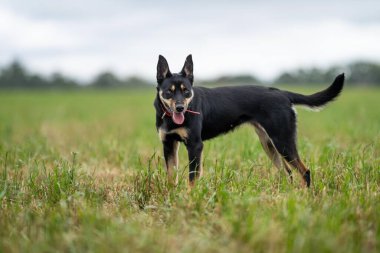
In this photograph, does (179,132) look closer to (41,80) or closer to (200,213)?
(200,213)

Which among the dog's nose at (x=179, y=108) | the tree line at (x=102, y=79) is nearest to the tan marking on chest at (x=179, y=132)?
the dog's nose at (x=179, y=108)

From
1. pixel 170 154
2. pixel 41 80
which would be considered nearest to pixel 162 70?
pixel 170 154

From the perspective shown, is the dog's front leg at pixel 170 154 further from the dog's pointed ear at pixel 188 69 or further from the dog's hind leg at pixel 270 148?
the dog's hind leg at pixel 270 148

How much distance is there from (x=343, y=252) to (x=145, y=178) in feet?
8.49

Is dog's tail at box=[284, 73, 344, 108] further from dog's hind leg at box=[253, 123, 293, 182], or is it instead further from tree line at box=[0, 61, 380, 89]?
tree line at box=[0, 61, 380, 89]

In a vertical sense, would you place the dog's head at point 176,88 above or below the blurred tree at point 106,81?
above

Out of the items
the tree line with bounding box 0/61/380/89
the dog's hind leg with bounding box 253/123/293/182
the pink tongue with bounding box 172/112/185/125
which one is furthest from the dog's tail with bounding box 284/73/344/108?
the tree line with bounding box 0/61/380/89

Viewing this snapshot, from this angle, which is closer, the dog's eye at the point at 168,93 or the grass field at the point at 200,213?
the grass field at the point at 200,213

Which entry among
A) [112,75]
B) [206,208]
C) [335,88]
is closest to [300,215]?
[206,208]

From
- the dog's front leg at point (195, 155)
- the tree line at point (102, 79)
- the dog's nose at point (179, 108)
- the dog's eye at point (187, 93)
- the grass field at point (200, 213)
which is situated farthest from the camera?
the tree line at point (102, 79)

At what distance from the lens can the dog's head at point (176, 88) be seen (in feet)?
17.0

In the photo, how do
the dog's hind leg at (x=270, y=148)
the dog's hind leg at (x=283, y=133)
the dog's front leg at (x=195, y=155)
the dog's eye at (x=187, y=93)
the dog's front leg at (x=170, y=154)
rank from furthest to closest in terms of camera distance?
the dog's hind leg at (x=270, y=148)
the dog's hind leg at (x=283, y=133)
the dog's front leg at (x=170, y=154)
the dog's eye at (x=187, y=93)
the dog's front leg at (x=195, y=155)

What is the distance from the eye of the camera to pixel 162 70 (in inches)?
221

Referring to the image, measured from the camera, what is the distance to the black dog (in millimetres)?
5309
